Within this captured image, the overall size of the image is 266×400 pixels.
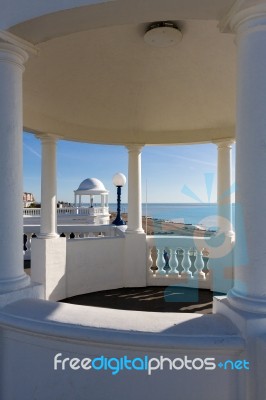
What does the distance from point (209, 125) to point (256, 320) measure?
720cm

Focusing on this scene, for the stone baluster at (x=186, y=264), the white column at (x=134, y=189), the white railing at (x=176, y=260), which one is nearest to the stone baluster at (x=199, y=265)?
the white railing at (x=176, y=260)

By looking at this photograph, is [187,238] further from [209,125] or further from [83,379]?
[83,379]

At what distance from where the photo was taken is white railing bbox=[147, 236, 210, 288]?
9828 mm

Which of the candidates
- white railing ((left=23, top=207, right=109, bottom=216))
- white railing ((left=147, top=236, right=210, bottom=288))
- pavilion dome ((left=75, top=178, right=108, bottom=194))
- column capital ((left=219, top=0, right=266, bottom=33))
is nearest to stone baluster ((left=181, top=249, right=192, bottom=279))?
white railing ((left=147, top=236, right=210, bottom=288))

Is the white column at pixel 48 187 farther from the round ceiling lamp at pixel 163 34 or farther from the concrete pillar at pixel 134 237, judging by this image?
the round ceiling lamp at pixel 163 34

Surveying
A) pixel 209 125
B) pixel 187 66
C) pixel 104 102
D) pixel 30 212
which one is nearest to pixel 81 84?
pixel 104 102

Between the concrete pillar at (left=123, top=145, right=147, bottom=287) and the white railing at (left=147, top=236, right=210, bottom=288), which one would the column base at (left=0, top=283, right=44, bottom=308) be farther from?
the white railing at (left=147, top=236, right=210, bottom=288)

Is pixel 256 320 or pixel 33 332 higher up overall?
pixel 256 320

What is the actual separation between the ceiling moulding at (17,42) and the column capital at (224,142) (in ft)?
22.1

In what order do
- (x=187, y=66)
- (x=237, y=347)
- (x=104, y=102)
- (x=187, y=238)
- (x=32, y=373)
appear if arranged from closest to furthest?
(x=237, y=347) < (x=32, y=373) < (x=187, y=66) < (x=104, y=102) < (x=187, y=238)

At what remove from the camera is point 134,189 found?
33.2ft

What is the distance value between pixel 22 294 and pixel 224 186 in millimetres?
7376

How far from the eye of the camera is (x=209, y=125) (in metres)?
9.20

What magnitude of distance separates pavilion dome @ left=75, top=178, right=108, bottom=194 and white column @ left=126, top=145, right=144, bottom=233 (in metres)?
20.0
